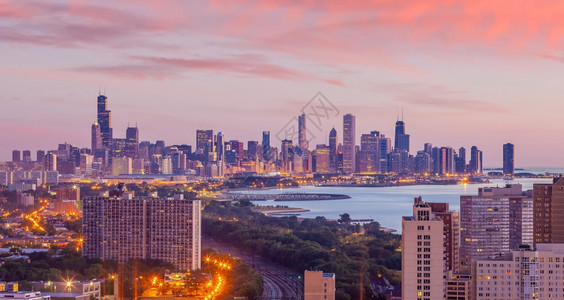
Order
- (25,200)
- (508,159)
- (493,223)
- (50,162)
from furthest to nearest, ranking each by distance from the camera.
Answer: (50,162) → (508,159) → (25,200) → (493,223)

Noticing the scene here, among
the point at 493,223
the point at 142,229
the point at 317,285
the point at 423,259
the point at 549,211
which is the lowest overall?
the point at 317,285

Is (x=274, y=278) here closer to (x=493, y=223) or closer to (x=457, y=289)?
(x=493, y=223)

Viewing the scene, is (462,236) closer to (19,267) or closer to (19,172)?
(19,267)

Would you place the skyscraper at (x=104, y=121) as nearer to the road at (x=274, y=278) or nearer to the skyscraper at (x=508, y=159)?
the skyscraper at (x=508, y=159)

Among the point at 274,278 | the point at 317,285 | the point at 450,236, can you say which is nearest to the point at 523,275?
the point at 317,285

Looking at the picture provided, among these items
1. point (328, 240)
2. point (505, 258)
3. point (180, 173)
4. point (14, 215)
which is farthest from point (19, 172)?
point (505, 258)

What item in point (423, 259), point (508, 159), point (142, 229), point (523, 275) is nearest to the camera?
point (423, 259)

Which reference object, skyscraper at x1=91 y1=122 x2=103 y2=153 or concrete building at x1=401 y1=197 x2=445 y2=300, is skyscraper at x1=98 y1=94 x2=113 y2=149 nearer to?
skyscraper at x1=91 y1=122 x2=103 y2=153

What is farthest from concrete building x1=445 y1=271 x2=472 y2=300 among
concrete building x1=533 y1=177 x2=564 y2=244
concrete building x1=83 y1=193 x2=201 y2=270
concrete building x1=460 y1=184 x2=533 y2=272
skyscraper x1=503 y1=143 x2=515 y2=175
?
skyscraper x1=503 y1=143 x2=515 y2=175
